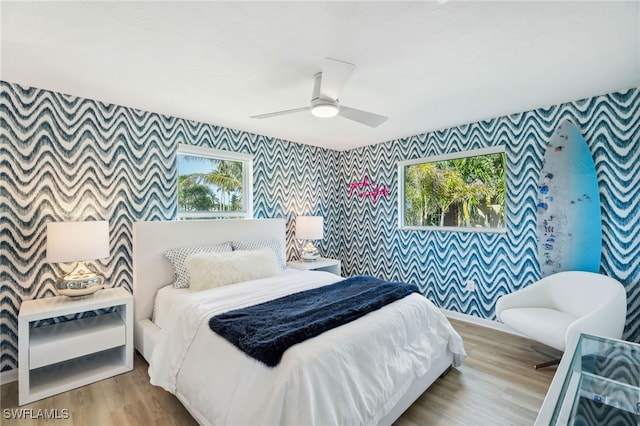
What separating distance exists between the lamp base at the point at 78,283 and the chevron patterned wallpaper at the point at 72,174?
0.91 ft

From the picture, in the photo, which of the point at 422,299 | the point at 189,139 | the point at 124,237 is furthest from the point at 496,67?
the point at 124,237

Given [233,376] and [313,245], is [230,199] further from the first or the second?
[233,376]

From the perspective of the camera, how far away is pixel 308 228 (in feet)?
14.0

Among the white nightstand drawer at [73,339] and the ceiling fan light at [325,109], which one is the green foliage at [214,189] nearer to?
the white nightstand drawer at [73,339]

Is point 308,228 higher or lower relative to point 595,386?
higher

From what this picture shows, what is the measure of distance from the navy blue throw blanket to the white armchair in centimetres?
104

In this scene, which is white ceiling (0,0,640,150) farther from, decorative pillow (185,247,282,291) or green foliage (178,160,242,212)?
decorative pillow (185,247,282,291)

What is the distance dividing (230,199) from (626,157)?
4.15 m

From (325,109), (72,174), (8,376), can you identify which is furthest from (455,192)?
(8,376)

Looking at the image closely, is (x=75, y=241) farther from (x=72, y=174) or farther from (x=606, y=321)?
(x=606, y=321)

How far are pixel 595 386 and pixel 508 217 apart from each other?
7.55 feet

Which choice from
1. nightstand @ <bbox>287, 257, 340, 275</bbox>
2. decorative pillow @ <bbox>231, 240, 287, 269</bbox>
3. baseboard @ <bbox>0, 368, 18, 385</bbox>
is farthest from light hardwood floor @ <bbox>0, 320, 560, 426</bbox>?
nightstand @ <bbox>287, 257, 340, 275</bbox>

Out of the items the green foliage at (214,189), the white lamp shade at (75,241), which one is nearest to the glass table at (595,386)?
the white lamp shade at (75,241)

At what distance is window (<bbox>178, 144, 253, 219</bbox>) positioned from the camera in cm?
354
